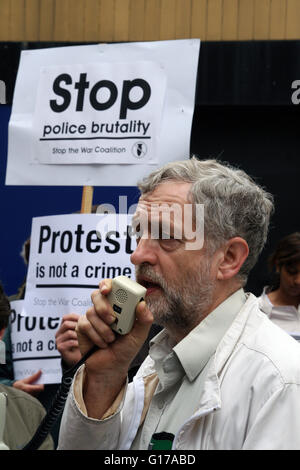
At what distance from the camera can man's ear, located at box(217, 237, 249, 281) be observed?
86.1 inches

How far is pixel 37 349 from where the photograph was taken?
4215 mm

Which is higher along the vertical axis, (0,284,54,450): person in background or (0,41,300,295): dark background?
(0,41,300,295): dark background

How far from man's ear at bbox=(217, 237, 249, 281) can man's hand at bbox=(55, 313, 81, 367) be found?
1.43m

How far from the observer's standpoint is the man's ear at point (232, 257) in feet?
7.18

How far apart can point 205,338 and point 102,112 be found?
254 centimetres

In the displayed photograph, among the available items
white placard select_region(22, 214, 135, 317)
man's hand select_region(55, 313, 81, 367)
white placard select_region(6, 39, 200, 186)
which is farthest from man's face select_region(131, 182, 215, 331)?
white placard select_region(6, 39, 200, 186)

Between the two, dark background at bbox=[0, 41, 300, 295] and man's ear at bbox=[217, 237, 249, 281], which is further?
dark background at bbox=[0, 41, 300, 295]

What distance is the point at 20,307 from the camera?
14.2 ft

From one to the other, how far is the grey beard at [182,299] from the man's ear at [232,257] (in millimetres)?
56

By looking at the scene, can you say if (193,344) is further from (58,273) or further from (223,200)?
(58,273)

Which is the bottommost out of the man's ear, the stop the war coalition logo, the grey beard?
the grey beard

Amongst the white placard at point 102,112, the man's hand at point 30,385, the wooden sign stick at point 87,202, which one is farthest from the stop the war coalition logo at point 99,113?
the man's hand at point 30,385

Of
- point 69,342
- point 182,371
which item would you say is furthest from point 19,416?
point 182,371

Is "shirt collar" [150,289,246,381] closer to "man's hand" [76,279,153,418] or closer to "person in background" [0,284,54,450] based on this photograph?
"man's hand" [76,279,153,418]
